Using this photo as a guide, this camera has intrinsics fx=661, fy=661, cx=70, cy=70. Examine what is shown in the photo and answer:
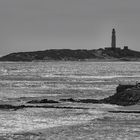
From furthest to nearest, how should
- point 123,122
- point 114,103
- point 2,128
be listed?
point 114,103, point 123,122, point 2,128

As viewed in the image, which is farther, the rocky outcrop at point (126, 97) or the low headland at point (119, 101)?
the rocky outcrop at point (126, 97)

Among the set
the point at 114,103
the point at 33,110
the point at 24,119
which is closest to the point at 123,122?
the point at 24,119

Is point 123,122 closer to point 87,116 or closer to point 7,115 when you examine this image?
point 87,116

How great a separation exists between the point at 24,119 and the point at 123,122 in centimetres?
787

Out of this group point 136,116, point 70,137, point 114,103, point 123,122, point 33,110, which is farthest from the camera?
point 114,103

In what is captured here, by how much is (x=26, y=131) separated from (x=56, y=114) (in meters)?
12.4

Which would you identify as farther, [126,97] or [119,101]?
[119,101]

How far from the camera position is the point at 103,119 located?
169ft

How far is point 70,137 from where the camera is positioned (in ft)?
135

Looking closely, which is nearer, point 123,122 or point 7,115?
point 123,122

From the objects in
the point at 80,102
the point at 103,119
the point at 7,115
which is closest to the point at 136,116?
the point at 103,119

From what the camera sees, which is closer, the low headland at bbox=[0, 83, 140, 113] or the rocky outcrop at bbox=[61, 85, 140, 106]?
the low headland at bbox=[0, 83, 140, 113]

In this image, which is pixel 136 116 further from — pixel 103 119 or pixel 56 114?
pixel 56 114

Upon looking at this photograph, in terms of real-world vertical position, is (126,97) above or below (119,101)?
above
